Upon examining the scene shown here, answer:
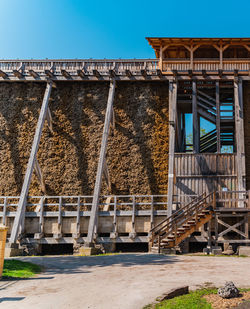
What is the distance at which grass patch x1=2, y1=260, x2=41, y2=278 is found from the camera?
10.3 metres

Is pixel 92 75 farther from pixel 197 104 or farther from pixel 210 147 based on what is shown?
pixel 210 147

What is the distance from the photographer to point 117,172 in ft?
69.4

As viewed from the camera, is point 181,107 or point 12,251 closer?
point 12,251

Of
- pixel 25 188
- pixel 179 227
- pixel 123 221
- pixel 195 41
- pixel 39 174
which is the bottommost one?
pixel 179 227

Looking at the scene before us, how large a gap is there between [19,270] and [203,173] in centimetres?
1169

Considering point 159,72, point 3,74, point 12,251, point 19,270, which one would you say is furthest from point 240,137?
point 3,74

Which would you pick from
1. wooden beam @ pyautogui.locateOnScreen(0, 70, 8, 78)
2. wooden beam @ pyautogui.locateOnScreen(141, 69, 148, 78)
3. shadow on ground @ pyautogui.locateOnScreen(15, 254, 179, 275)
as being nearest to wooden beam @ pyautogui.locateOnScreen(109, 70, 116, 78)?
wooden beam @ pyautogui.locateOnScreen(141, 69, 148, 78)

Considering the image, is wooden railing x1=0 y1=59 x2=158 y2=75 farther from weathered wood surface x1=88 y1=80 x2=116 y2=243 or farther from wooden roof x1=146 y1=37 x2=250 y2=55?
weathered wood surface x1=88 y1=80 x2=116 y2=243

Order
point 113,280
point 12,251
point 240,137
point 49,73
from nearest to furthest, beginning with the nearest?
point 113,280
point 12,251
point 240,137
point 49,73

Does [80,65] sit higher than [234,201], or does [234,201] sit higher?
[80,65]

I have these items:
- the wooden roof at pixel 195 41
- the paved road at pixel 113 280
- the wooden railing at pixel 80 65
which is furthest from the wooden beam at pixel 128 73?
the paved road at pixel 113 280

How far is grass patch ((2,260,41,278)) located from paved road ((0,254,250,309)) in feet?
1.12

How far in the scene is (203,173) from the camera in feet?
65.9

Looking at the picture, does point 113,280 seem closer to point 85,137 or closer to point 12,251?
point 12,251
